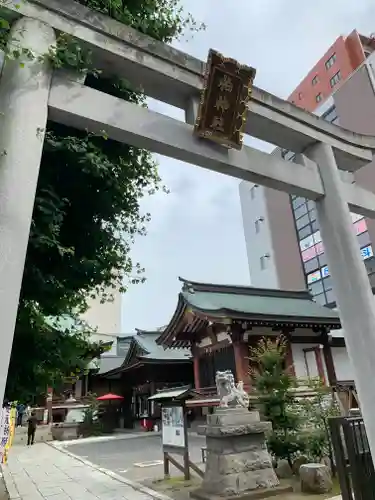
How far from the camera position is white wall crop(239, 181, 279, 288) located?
3409 centimetres

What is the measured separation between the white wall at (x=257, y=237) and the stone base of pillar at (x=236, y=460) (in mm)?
26723

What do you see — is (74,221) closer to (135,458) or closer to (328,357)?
(135,458)

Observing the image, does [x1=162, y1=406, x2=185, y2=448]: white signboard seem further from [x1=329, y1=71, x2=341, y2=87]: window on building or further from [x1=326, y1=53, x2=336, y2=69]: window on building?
[x1=326, y1=53, x2=336, y2=69]: window on building

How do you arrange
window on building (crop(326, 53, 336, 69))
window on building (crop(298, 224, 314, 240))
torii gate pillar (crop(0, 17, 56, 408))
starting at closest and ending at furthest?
torii gate pillar (crop(0, 17, 56, 408)), window on building (crop(298, 224, 314, 240)), window on building (crop(326, 53, 336, 69))

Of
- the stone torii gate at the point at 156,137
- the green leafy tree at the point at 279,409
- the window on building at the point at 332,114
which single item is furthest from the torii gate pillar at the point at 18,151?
the window on building at the point at 332,114

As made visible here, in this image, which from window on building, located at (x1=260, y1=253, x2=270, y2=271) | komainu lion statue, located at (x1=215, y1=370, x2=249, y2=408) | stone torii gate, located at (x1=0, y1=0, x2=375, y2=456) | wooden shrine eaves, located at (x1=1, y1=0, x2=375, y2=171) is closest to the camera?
stone torii gate, located at (x1=0, y1=0, x2=375, y2=456)

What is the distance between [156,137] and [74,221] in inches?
60.9

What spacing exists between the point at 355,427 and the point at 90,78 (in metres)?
5.44

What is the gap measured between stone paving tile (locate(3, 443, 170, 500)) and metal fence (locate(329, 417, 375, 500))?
11.8 feet

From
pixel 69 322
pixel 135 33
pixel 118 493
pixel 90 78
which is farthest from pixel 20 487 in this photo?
pixel 135 33

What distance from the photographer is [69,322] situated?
6.25 metres

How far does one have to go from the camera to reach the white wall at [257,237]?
3409 cm

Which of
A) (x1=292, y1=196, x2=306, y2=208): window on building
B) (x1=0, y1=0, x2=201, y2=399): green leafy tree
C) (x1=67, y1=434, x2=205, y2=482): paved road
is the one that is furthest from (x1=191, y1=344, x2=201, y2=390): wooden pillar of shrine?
Answer: (x1=292, y1=196, x2=306, y2=208): window on building

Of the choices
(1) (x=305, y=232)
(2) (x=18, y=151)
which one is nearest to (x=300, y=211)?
(1) (x=305, y=232)
